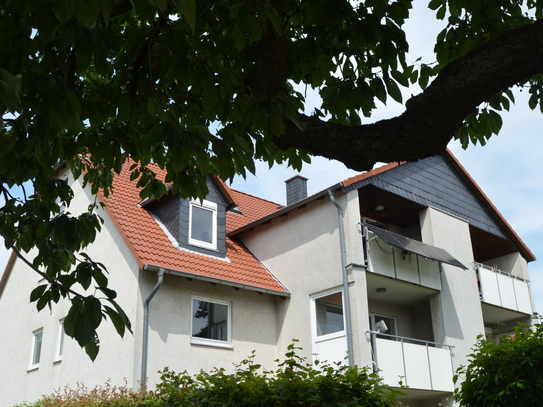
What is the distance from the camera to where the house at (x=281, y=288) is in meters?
14.6

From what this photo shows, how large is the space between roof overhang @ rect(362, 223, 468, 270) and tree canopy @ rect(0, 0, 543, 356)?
9340mm

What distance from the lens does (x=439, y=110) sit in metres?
3.75

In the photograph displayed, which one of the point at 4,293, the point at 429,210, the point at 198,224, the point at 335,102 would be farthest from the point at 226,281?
the point at 335,102

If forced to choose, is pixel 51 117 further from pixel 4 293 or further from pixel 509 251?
pixel 509 251

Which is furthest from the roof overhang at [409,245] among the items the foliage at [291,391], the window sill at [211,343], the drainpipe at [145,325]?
the foliage at [291,391]

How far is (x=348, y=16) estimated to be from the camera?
15.9ft

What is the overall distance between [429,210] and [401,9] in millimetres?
13910

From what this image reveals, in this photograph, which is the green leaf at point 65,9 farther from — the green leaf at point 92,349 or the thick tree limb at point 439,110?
the thick tree limb at point 439,110

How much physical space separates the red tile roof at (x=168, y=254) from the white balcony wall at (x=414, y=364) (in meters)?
3.06

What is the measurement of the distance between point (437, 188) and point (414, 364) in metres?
6.03

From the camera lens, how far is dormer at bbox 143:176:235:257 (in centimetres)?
1620

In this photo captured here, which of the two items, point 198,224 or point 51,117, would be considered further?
point 198,224

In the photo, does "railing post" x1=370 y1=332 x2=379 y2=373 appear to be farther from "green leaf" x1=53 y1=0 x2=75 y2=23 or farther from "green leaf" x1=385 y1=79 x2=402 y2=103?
"green leaf" x1=53 y1=0 x2=75 y2=23

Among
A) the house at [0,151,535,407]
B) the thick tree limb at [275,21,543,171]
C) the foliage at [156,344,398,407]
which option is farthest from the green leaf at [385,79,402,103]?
the house at [0,151,535,407]
